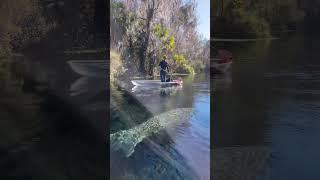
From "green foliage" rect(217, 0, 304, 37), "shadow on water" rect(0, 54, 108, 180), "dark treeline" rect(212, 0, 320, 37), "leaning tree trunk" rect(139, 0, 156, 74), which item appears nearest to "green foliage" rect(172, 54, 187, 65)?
"leaning tree trunk" rect(139, 0, 156, 74)

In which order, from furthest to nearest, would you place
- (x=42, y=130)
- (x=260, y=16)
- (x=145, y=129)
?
(x=260, y=16) < (x=145, y=129) < (x=42, y=130)

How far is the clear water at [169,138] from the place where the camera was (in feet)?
Answer: 14.1

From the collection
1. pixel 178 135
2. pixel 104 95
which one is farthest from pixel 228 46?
pixel 104 95

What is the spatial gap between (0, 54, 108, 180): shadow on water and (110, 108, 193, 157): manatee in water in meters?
0.17

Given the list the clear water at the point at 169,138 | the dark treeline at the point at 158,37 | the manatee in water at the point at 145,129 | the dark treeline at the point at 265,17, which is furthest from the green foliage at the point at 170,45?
the manatee in water at the point at 145,129

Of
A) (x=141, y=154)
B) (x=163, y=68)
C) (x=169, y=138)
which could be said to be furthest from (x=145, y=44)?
(x=141, y=154)

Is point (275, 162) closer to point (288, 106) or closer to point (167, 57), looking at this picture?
point (288, 106)

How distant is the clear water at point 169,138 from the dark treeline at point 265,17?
0.58 m

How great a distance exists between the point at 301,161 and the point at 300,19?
1352 mm

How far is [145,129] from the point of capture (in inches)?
169

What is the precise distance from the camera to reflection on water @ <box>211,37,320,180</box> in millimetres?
4469

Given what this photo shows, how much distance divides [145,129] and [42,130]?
90 cm

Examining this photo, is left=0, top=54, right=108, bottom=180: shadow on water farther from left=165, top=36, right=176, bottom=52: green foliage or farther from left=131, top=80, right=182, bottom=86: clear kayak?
left=165, top=36, right=176, bottom=52: green foliage

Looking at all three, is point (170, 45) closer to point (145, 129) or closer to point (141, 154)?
point (145, 129)
